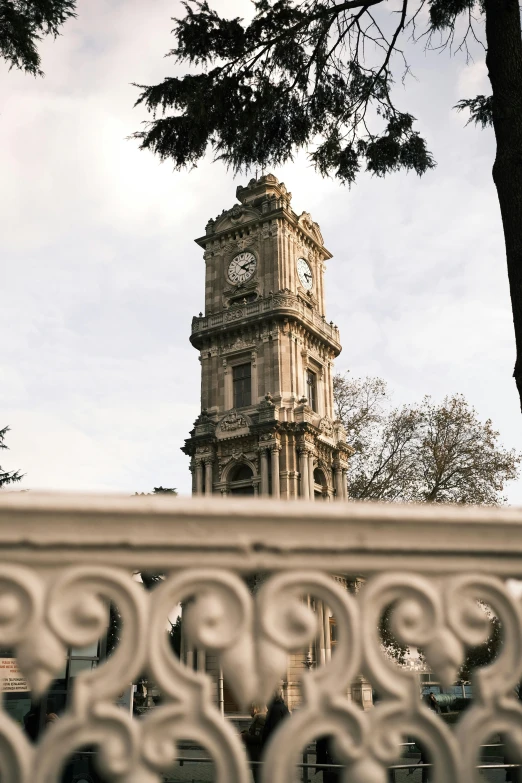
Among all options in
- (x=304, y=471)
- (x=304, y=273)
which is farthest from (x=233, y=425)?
(x=304, y=273)

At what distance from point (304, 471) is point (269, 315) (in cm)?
764

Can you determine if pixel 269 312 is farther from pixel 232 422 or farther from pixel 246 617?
pixel 246 617

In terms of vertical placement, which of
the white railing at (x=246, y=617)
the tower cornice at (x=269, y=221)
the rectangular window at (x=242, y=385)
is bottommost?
the white railing at (x=246, y=617)

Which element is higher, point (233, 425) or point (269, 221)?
point (269, 221)

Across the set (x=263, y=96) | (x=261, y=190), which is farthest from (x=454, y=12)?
(x=261, y=190)

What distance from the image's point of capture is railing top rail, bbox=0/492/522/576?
51.4 inches

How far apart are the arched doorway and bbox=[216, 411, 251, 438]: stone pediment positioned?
1.53 meters

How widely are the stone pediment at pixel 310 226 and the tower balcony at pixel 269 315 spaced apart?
14.1ft

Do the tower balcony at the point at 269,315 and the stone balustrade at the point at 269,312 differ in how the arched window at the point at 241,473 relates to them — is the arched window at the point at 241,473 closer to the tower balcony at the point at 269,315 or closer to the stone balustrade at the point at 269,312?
the tower balcony at the point at 269,315

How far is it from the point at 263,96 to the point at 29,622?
259 inches

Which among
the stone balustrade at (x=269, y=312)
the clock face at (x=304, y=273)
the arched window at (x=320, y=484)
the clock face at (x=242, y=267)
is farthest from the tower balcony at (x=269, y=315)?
the arched window at (x=320, y=484)

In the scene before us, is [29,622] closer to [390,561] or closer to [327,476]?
[390,561]

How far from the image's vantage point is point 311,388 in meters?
35.8

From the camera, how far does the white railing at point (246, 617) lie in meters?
1.25
